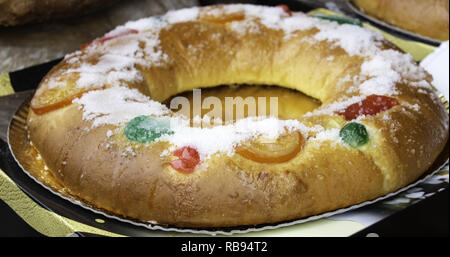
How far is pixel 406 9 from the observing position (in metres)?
2.79

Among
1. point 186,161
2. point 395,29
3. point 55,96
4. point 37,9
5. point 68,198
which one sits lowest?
point 68,198

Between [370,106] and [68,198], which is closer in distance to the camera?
[68,198]

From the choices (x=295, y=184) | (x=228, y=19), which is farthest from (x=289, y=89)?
Answer: (x=295, y=184)

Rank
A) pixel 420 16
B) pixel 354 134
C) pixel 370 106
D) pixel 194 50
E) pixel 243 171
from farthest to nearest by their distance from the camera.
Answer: pixel 420 16, pixel 194 50, pixel 370 106, pixel 354 134, pixel 243 171

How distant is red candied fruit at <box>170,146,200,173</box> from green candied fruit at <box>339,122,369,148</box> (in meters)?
0.46

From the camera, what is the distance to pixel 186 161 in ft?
4.79

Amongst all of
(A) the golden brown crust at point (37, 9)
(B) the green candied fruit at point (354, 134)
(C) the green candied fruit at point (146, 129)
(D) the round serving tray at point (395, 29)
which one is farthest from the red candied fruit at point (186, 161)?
(D) the round serving tray at point (395, 29)

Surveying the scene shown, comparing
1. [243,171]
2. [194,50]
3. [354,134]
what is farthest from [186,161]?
[194,50]

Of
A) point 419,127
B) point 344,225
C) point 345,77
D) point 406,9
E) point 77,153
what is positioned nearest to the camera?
point 344,225

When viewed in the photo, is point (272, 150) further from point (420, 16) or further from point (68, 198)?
point (420, 16)

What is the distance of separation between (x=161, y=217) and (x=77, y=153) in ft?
1.20

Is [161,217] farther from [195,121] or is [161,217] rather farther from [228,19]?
[228,19]

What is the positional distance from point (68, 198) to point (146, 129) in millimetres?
311

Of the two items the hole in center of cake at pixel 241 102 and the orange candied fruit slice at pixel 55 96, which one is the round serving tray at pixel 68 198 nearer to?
the orange candied fruit slice at pixel 55 96
